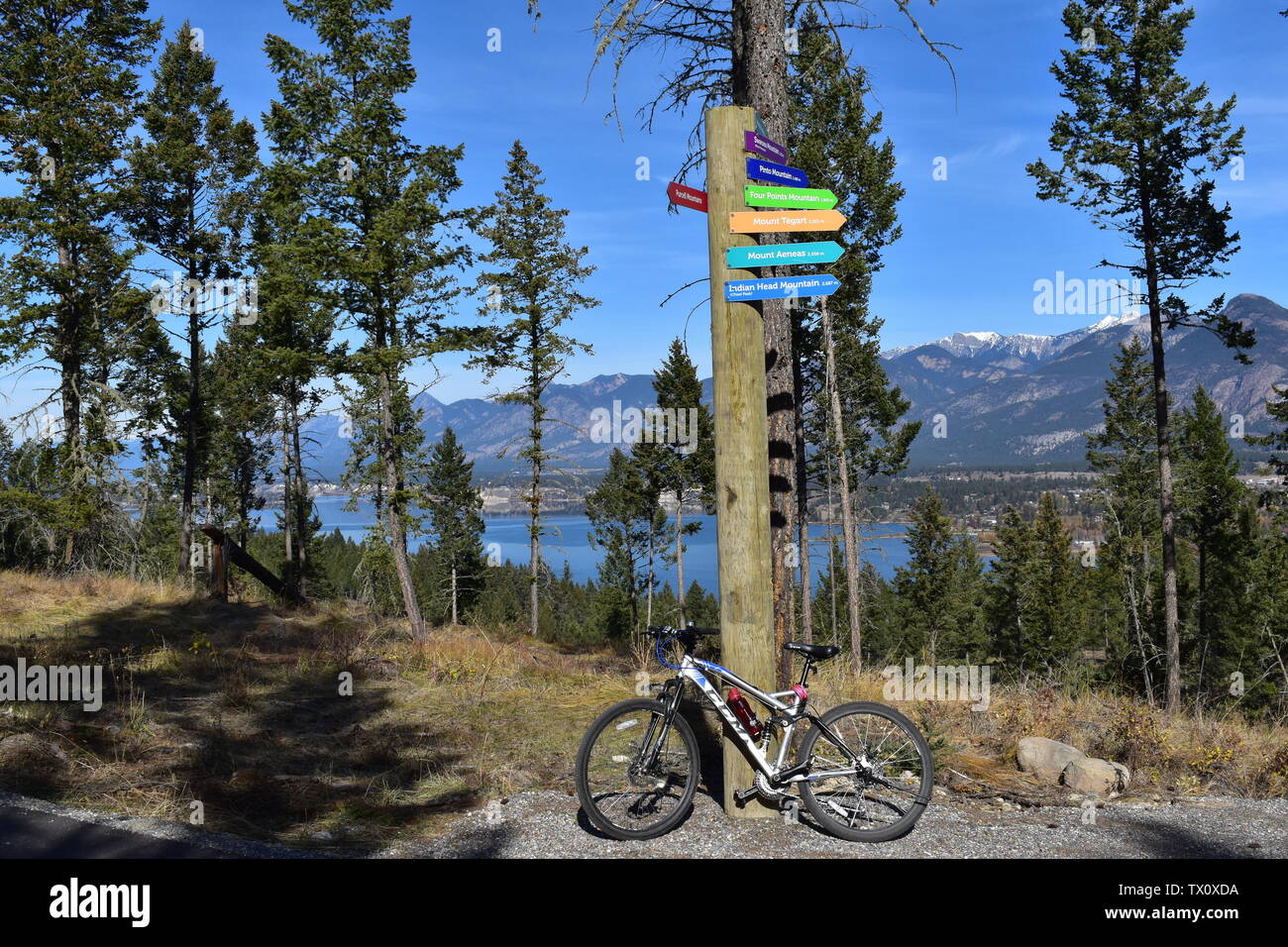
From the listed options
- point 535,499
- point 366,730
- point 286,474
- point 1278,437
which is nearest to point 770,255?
point 366,730

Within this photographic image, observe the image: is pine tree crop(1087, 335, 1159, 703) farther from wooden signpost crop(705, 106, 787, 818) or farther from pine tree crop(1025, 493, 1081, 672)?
wooden signpost crop(705, 106, 787, 818)

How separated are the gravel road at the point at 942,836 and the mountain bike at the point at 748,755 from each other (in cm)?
16

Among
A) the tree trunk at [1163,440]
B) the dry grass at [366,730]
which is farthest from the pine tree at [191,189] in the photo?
the tree trunk at [1163,440]

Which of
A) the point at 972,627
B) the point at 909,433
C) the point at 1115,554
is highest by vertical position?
the point at 909,433

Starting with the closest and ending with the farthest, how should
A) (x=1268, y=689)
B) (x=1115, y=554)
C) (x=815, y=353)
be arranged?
(x=815, y=353)
(x=1268, y=689)
(x=1115, y=554)

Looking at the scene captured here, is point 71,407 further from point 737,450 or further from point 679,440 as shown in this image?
point 679,440

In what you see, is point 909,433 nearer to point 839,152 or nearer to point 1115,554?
point 839,152

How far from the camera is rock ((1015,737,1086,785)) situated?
5648 mm

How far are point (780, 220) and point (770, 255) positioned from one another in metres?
0.22

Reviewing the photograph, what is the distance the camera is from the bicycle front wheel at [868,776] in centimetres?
446

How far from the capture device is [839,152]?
20094mm

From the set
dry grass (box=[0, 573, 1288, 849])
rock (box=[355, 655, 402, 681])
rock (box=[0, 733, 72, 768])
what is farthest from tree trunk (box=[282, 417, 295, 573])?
rock (box=[0, 733, 72, 768])

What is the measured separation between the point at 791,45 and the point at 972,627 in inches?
1864
